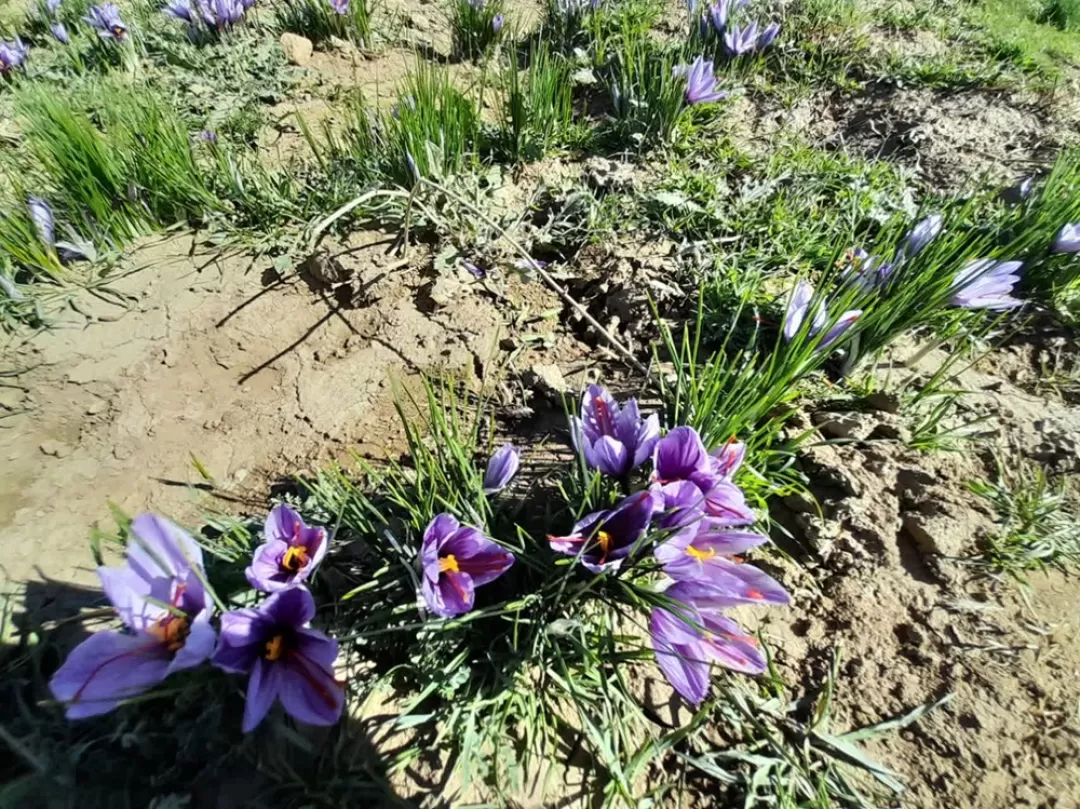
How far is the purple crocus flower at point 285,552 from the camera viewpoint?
1.09 meters

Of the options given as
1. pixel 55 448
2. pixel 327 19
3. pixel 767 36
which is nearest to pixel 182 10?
pixel 327 19

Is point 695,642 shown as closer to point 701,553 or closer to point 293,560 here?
point 701,553

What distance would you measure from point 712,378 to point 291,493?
1.16m

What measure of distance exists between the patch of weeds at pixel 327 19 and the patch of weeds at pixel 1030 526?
12.0 ft

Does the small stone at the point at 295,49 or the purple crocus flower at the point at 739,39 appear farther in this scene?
the small stone at the point at 295,49

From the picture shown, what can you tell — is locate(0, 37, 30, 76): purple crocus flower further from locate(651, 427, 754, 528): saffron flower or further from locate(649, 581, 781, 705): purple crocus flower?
locate(649, 581, 781, 705): purple crocus flower

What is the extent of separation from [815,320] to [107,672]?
1.61m

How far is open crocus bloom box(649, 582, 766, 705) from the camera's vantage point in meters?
1.08

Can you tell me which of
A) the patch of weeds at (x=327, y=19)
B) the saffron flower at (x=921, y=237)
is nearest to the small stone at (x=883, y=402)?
the saffron flower at (x=921, y=237)

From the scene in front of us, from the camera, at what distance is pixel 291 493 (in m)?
1.62

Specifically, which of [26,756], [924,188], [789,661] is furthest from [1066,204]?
[26,756]

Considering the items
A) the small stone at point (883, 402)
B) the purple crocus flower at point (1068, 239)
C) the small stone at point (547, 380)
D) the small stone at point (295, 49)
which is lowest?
the small stone at point (547, 380)

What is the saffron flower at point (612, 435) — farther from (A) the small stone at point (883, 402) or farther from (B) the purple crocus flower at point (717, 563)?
(A) the small stone at point (883, 402)

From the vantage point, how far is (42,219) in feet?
6.73
